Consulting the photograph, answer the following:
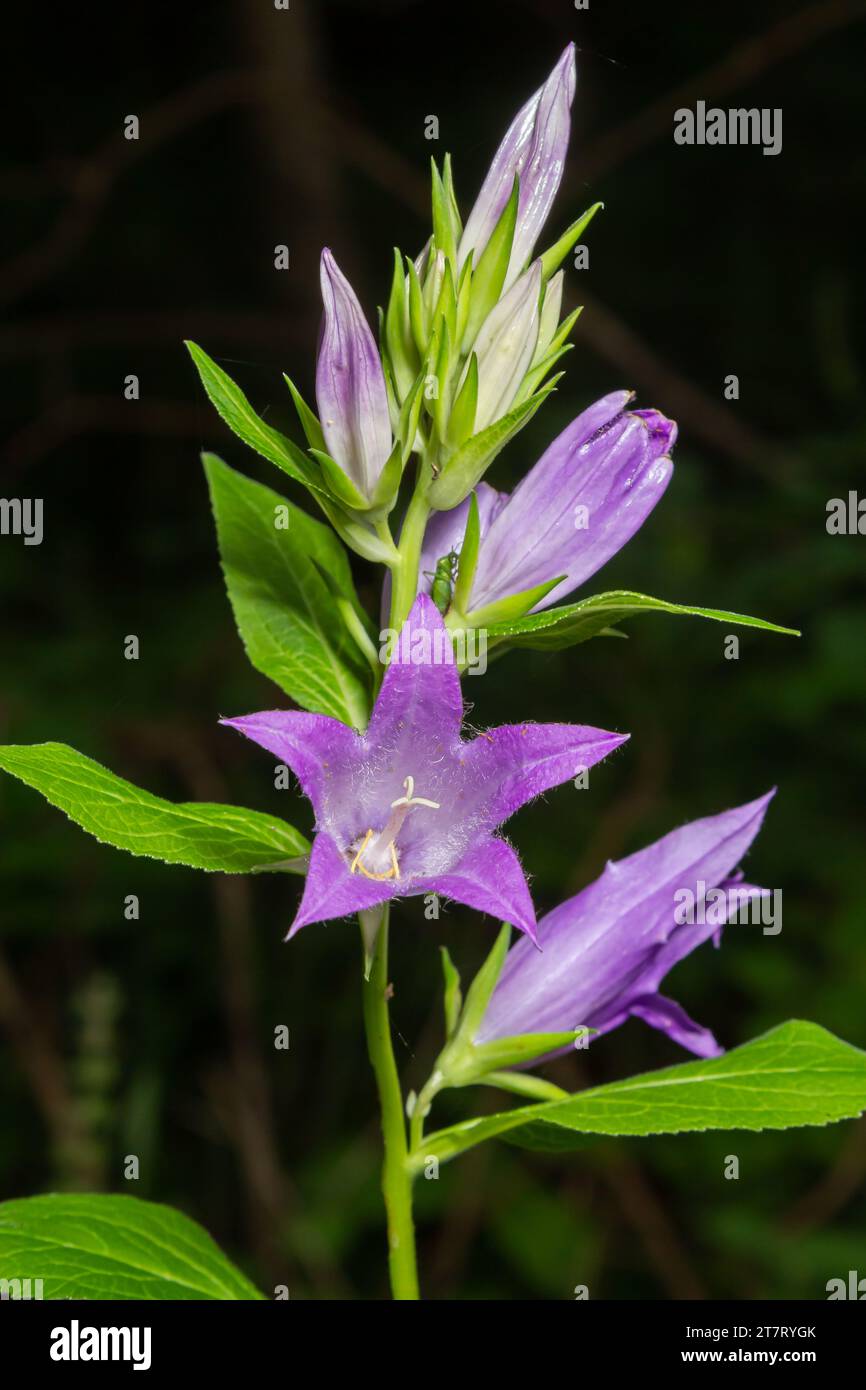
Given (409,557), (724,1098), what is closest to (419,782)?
(409,557)

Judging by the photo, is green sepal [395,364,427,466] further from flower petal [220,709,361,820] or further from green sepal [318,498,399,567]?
flower petal [220,709,361,820]

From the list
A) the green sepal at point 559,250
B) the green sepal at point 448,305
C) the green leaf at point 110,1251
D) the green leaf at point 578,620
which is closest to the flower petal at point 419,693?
the green leaf at point 578,620

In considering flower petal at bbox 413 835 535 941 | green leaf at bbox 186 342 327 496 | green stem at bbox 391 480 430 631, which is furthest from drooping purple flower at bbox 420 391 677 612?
flower petal at bbox 413 835 535 941

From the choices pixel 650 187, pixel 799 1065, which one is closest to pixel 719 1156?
pixel 799 1065

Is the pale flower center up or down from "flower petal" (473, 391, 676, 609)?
down

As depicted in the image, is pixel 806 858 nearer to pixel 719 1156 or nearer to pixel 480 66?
pixel 719 1156

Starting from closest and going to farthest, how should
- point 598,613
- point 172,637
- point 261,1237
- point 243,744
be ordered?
point 598,613 < point 261,1237 < point 243,744 < point 172,637

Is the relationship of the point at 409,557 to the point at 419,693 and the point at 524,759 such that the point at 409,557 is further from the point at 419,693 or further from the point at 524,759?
the point at 524,759
